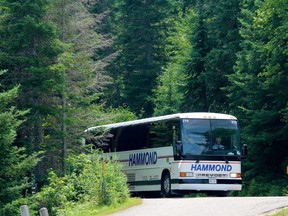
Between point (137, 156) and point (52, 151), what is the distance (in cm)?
450

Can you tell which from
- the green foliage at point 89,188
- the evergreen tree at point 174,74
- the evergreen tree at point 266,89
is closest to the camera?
the green foliage at point 89,188

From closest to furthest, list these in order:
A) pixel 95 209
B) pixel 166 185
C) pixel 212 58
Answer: pixel 95 209, pixel 166 185, pixel 212 58

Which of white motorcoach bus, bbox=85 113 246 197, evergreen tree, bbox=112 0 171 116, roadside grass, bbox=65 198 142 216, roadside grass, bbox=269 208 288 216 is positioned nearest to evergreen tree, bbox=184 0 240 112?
white motorcoach bus, bbox=85 113 246 197

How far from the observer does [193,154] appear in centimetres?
3456

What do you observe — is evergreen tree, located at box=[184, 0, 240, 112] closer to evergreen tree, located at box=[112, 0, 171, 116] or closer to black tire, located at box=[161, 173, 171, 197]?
black tire, located at box=[161, 173, 171, 197]

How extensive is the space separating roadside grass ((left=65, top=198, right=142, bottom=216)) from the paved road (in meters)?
0.44

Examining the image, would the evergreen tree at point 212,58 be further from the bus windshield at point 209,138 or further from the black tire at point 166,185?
the black tire at point 166,185

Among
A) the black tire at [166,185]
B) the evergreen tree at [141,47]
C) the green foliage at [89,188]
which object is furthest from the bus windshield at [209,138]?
the evergreen tree at [141,47]

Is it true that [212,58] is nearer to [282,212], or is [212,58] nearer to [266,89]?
[266,89]

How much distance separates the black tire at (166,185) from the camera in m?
35.4

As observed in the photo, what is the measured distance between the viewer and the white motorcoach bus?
3438cm

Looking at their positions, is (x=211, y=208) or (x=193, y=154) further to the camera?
(x=193, y=154)

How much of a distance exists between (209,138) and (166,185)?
2685mm

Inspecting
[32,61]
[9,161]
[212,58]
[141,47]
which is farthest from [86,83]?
[141,47]
